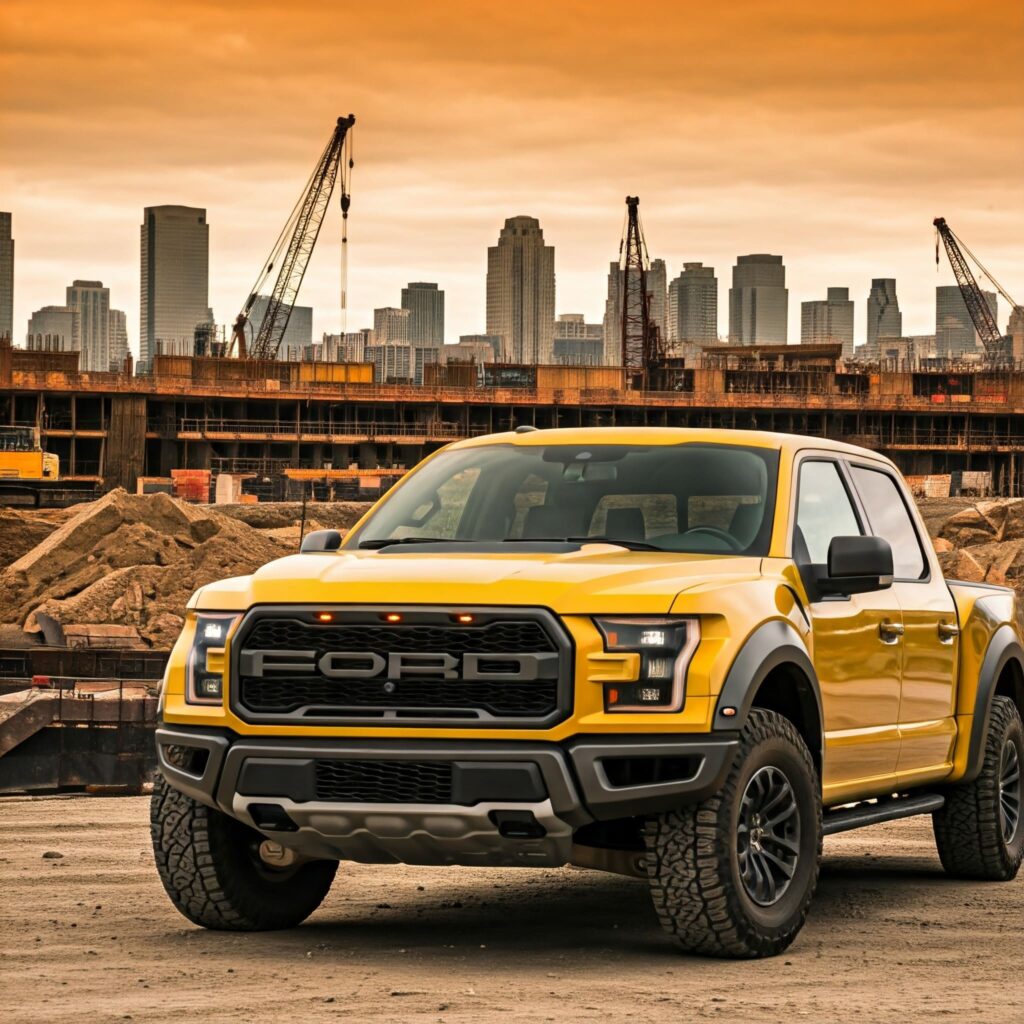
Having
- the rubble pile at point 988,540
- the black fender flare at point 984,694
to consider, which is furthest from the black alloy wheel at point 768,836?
the rubble pile at point 988,540

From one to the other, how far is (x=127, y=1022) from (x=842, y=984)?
2482 mm

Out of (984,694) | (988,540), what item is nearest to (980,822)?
(984,694)

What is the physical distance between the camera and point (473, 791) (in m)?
6.80

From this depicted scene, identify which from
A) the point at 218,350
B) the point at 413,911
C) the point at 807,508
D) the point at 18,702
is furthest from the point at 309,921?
the point at 218,350

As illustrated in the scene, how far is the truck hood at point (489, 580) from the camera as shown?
6945 mm

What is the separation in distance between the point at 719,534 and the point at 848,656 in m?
0.81

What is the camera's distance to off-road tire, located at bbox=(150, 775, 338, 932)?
7.65m

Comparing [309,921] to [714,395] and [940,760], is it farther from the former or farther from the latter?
[714,395]

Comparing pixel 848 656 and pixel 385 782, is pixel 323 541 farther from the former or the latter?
pixel 848 656

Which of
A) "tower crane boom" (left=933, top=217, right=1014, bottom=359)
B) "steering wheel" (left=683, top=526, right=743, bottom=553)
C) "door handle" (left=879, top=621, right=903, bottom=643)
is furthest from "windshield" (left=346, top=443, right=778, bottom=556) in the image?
"tower crane boom" (left=933, top=217, right=1014, bottom=359)

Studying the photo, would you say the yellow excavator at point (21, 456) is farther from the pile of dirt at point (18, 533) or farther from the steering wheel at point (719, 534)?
the steering wheel at point (719, 534)

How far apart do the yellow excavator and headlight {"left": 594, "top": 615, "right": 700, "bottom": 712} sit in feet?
270

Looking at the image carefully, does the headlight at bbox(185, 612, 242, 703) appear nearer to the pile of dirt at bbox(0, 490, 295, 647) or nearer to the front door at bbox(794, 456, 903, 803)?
the front door at bbox(794, 456, 903, 803)

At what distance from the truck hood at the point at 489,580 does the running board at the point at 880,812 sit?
4.19ft
